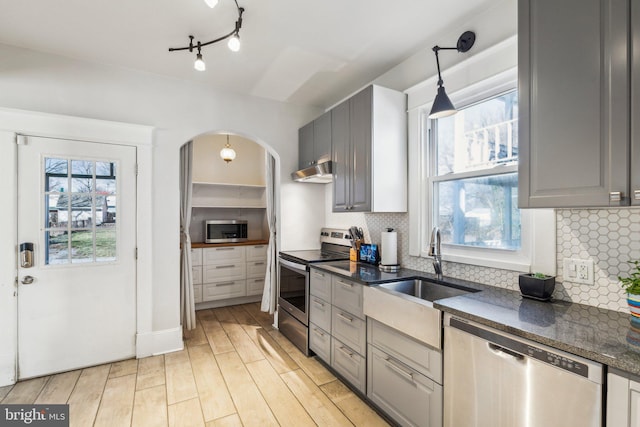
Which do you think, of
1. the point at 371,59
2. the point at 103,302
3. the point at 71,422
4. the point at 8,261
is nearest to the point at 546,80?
the point at 371,59

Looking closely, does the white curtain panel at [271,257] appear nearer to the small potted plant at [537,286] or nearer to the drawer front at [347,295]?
the drawer front at [347,295]

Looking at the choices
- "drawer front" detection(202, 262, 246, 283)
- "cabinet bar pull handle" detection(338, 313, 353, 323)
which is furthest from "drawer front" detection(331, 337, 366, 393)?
"drawer front" detection(202, 262, 246, 283)

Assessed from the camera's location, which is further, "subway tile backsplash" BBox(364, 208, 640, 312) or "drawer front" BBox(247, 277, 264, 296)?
"drawer front" BBox(247, 277, 264, 296)

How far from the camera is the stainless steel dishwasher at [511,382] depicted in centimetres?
105

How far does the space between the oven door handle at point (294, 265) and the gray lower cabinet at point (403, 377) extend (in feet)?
3.34

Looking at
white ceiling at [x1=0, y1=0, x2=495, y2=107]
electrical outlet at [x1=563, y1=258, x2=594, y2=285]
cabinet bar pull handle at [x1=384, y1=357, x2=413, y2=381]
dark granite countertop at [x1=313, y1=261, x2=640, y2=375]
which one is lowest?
cabinet bar pull handle at [x1=384, y1=357, x2=413, y2=381]

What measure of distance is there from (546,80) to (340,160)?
5.78 feet

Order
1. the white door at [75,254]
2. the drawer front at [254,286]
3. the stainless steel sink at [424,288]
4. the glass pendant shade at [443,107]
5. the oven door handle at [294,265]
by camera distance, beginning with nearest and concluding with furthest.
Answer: the glass pendant shade at [443,107] → the stainless steel sink at [424,288] → the white door at [75,254] → the oven door handle at [294,265] → the drawer front at [254,286]

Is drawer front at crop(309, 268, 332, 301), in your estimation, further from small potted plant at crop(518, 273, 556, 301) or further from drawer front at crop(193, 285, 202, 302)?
drawer front at crop(193, 285, 202, 302)

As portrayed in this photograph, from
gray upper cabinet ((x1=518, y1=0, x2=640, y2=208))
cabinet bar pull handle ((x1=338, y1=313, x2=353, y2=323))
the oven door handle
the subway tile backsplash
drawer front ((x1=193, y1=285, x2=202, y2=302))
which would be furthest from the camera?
drawer front ((x1=193, y1=285, x2=202, y2=302))

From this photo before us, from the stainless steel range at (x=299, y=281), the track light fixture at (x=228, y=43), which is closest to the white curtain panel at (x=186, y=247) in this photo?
the stainless steel range at (x=299, y=281)

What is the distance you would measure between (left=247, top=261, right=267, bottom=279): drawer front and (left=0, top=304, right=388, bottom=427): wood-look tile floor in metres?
1.55

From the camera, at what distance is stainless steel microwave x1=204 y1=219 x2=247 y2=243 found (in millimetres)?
4648

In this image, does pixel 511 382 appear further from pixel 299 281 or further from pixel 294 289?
pixel 294 289
